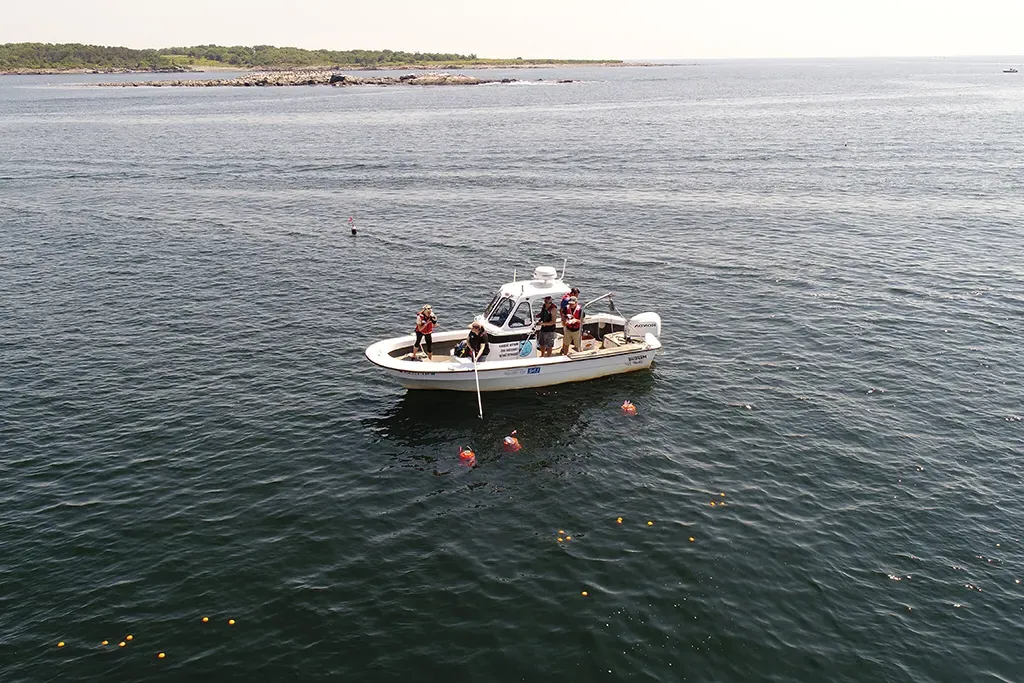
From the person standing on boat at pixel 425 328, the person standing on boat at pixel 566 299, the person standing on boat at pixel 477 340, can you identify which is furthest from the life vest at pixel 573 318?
the person standing on boat at pixel 425 328

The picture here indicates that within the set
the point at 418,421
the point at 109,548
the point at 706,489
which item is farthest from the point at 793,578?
the point at 109,548

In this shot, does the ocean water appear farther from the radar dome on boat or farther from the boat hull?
the radar dome on boat

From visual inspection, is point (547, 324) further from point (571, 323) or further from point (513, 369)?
point (513, 369)

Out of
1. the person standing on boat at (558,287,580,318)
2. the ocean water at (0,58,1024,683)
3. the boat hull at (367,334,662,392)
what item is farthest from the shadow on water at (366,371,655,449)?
the person standing on boat at (558,287,580,318)

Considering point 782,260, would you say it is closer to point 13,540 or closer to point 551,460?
point 551,460

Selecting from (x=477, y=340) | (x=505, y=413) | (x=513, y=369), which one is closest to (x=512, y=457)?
(x=505, y=413)
